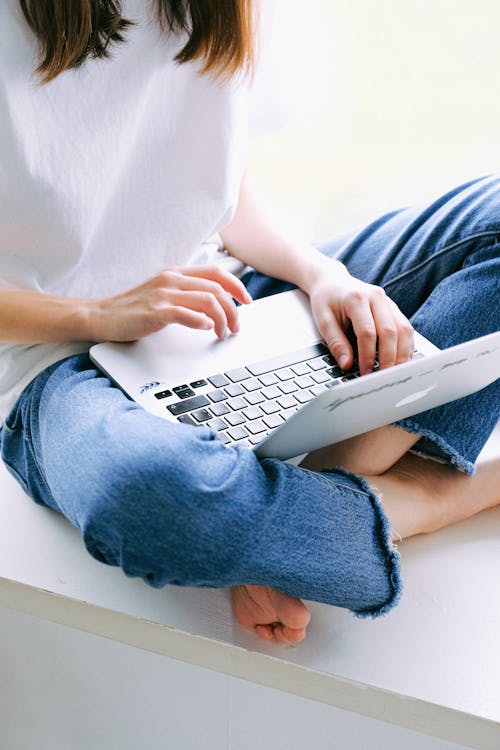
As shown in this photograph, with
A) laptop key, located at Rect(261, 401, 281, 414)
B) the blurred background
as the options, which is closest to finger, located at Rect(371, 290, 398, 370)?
laptop key, located at Rect(261, 401, 281, 414)

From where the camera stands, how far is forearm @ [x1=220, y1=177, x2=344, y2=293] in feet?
2.96

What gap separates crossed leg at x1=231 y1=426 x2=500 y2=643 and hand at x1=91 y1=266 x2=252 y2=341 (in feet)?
0.53

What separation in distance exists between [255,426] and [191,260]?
0.25 m

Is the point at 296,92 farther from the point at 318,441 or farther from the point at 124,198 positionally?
the point at 318,441

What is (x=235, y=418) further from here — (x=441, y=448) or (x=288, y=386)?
(x=441, y=448)

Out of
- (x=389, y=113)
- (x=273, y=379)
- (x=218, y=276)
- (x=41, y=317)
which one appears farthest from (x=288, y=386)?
(x=389, y=113)

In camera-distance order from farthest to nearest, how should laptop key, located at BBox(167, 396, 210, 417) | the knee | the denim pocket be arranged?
the denim pocket, laptop key, located at BBox(167, 396, 210, 417), the knee

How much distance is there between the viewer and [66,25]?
72 centimetres

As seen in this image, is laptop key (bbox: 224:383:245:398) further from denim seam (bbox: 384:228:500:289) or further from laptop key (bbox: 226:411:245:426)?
denim seam (bbox: 384:228:500:289)

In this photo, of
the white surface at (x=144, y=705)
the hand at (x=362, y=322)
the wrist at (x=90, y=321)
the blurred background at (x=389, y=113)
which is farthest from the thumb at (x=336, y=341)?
the blurred background at (x=389, y=113)

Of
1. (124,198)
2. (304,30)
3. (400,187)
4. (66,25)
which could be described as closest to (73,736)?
(124,198)

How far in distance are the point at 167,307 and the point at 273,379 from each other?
11cm

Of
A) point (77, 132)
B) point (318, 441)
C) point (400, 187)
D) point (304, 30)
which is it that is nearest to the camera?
point (318, 441)

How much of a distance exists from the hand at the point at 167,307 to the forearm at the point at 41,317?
0.04 feet
